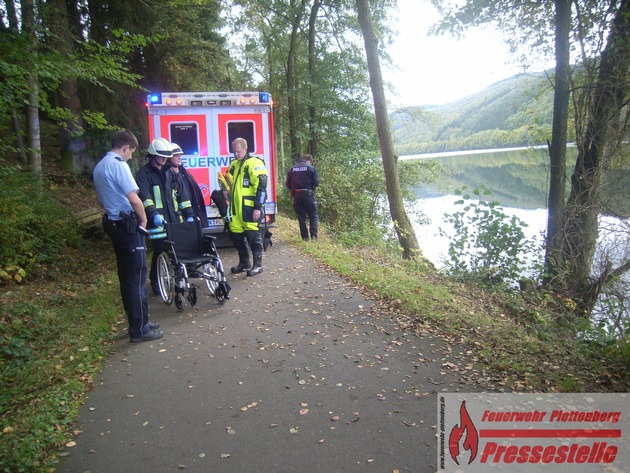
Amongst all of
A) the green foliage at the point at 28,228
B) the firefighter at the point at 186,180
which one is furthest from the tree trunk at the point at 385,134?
the green foliage at the point at 28,228

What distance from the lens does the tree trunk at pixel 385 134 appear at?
36.2ft

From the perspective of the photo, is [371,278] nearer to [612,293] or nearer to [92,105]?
[612,293]

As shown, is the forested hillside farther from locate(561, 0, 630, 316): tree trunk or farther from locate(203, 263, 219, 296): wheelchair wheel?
locate(203, 263, 219, 296): wheelchair wheel

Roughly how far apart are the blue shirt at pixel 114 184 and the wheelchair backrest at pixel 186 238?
1139 millimetres

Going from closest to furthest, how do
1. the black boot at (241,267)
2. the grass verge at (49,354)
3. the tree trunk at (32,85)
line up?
1. the grass verge at (49,354)
2. the tree trunk at (32,85)
3. the black boot at (241,267)

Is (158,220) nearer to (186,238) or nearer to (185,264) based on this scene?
(186,238)

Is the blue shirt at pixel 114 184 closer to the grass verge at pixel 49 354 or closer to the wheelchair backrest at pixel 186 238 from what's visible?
the wheelchair backrest at pixel 186 238

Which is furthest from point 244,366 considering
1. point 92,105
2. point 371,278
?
point 92,105

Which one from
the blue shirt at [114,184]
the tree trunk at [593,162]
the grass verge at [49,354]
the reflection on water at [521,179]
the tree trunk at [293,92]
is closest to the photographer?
the grass verge at [49,354]

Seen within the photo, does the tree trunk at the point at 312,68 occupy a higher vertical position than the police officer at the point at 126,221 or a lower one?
higher

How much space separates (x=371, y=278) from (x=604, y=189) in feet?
17.9

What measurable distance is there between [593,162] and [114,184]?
928cm

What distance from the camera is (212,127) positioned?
9453 mm

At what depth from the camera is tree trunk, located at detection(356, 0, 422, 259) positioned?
1105 cm
